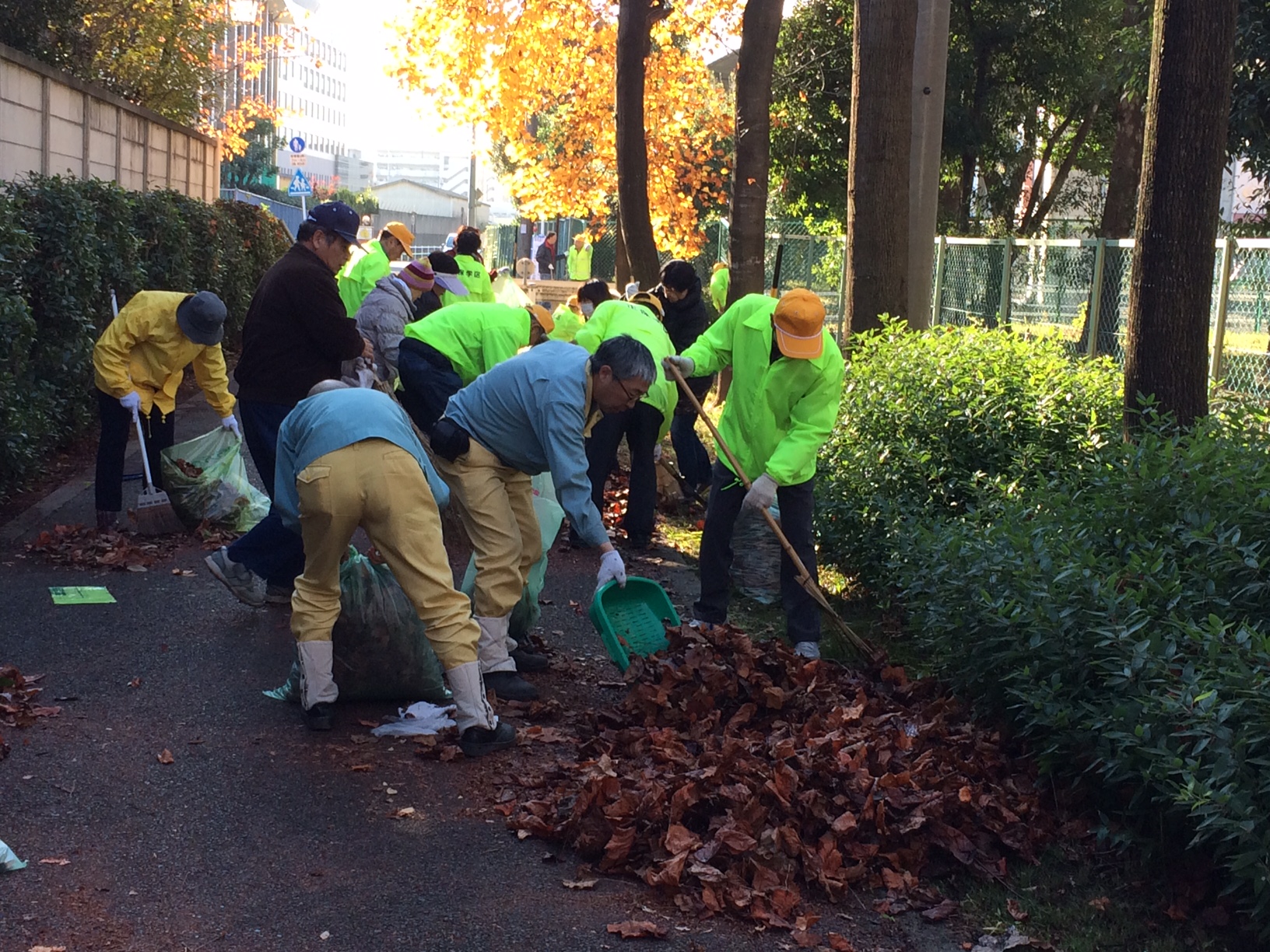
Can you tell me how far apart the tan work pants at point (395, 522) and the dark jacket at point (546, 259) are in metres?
28.1

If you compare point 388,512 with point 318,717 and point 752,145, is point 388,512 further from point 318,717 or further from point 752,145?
point 752,145

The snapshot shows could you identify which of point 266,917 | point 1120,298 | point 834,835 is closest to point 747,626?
point 834,835

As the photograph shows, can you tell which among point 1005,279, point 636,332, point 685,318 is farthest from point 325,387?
point 1005,279

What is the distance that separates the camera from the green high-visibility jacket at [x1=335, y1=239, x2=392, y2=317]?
32.7 ft

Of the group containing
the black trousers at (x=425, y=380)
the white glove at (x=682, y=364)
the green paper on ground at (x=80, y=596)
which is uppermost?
the white glove at (x=682, y=364)

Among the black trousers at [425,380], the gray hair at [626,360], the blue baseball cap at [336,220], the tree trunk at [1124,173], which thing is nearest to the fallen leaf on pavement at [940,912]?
the gray hair at [626,360]

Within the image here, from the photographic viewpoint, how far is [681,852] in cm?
404

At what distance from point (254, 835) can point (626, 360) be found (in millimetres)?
2064

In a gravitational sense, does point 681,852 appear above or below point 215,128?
below

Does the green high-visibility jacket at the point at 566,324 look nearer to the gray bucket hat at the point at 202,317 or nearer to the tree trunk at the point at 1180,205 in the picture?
the gray bucket hat at the point at 202,317

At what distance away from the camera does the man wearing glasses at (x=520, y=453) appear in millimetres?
4945

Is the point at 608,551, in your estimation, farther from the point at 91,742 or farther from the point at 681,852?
the point at 91,742

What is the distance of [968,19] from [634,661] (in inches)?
706

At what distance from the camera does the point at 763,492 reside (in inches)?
237
